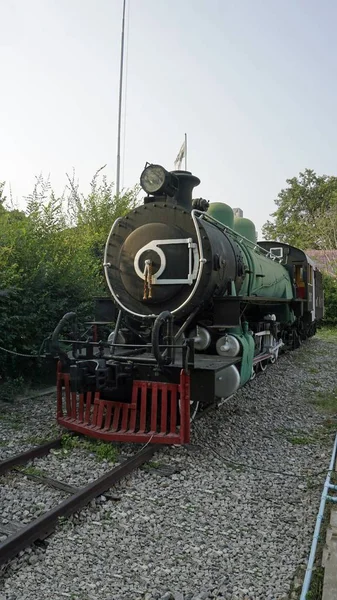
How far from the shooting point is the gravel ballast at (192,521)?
8.63ft

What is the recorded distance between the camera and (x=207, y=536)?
318cm

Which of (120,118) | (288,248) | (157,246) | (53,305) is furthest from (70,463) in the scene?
(120,118)

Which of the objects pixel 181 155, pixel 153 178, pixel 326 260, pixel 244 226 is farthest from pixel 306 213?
pixel 153 178

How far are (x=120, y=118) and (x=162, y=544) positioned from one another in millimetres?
20177

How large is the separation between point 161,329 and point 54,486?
70.6 inches

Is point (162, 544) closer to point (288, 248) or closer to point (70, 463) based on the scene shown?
point (70, 463)

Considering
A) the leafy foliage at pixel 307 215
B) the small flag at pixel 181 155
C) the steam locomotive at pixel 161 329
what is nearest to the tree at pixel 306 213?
the leafy foliage at pixel 307 215

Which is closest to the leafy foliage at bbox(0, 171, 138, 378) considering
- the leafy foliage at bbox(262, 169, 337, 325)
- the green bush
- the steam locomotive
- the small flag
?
the steam locomotive

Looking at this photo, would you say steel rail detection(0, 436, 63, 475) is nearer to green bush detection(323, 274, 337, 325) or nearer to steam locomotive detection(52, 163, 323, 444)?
steam locomotive detection(52, 163, 323, 444)

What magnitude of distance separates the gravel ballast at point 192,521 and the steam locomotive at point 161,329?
0.47m

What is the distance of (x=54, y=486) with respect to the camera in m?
3.85

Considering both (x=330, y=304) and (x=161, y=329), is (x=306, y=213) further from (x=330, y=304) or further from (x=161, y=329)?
(x=161, y=329)

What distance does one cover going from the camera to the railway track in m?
2.88

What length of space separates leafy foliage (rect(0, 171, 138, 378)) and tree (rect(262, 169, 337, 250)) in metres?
32.0
